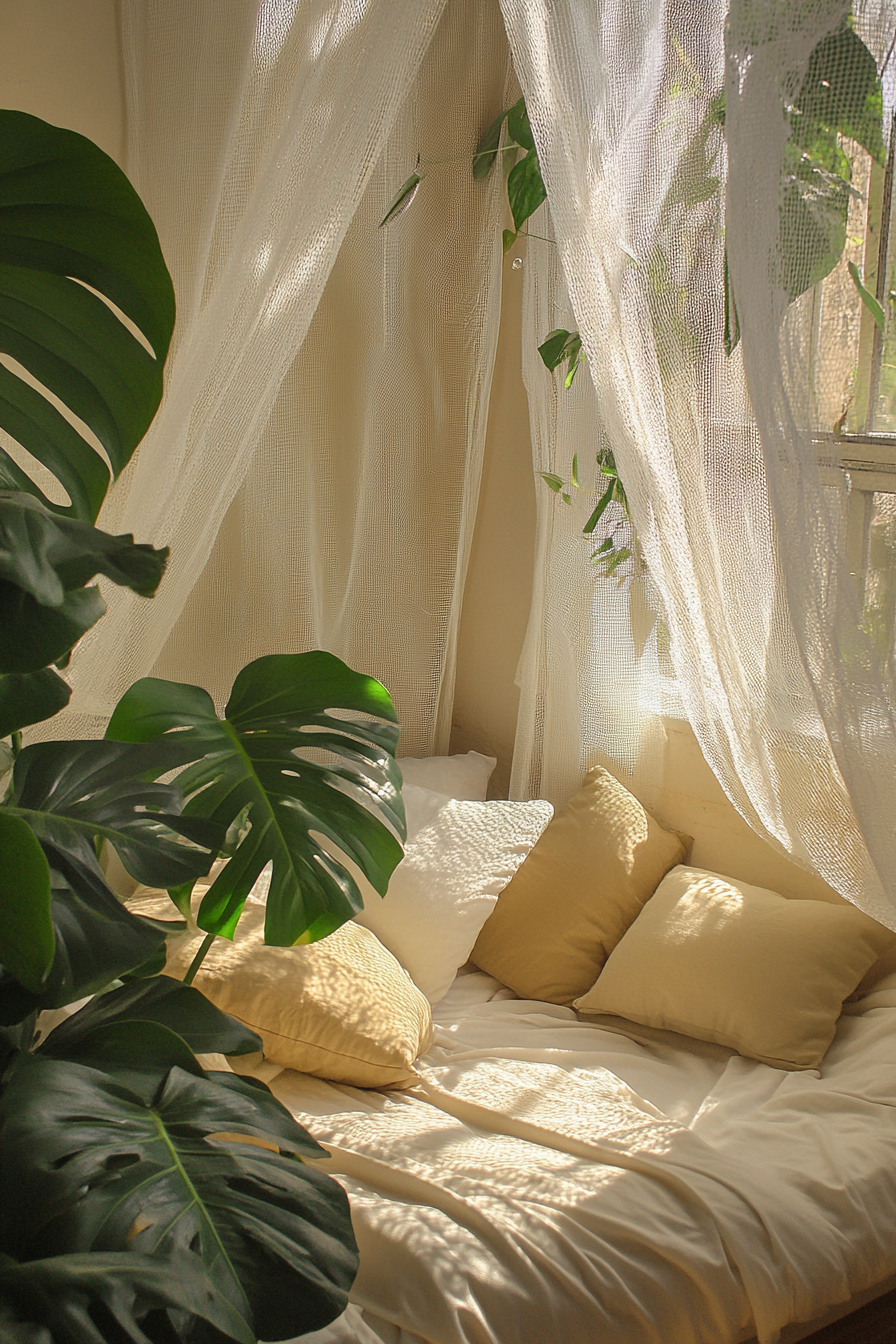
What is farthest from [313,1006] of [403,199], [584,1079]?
[403,199]

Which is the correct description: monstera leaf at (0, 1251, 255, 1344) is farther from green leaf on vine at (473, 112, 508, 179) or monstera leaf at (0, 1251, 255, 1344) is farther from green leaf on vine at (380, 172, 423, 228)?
green leaf on vine at (473, 112, 508, 179)

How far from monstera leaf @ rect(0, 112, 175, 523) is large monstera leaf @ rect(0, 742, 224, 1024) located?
0.70 feet

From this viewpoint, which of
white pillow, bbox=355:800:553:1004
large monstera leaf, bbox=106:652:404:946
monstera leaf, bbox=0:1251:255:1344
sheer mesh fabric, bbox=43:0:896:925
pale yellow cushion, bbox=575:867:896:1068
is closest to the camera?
monstera leaf, bbox=0:1251:255:1344

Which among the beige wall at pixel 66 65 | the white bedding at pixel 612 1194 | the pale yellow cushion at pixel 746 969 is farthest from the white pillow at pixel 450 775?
the beige wall at pixel 66 65

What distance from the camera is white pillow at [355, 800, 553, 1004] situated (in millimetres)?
1915

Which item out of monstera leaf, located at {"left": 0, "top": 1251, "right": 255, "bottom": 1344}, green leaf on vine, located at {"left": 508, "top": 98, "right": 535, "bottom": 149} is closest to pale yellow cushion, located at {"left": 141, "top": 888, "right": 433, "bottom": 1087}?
monstera leaf, located at {"left": 0, "top": 1251, "right": 255, "bottom": 1344}

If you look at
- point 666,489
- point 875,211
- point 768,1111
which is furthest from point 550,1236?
point 875,211

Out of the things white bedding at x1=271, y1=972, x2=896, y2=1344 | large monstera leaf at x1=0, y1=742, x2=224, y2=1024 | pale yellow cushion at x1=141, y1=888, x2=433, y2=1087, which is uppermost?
large monstera leaf at x1=0, y1=742, x2=224, y2=1024

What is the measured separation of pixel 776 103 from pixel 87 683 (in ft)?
3.39

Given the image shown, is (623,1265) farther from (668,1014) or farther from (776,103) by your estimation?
(776,103)

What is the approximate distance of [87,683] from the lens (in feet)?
4.70

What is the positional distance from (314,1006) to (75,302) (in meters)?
1.04

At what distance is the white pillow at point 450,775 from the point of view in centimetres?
221

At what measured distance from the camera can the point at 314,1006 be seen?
159 cm
